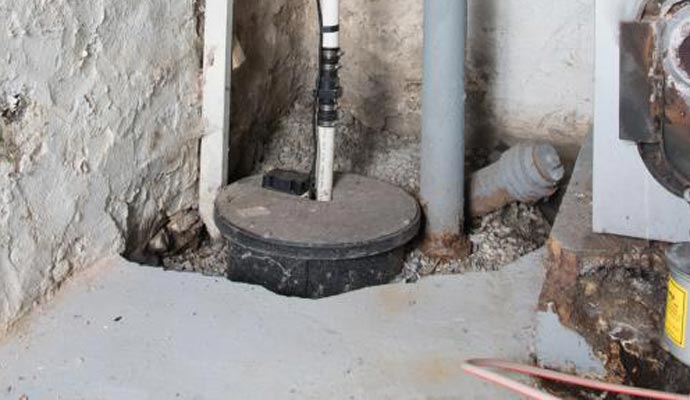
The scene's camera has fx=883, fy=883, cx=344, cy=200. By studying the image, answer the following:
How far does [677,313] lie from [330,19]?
2.92 feet

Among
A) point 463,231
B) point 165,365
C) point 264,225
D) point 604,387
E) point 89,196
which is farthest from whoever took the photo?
point 463,231

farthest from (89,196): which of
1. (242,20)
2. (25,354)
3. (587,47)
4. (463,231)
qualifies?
(587,47)

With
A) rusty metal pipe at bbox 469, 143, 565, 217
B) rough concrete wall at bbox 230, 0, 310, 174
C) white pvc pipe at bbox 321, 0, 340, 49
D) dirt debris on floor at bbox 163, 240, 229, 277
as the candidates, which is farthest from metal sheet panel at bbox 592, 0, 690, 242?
rough concrete wall at bbox 230, 0, 310, 174

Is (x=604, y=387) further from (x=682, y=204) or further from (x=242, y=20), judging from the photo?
(x=242, y=20)

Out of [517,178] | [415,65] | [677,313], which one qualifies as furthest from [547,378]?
[415,65]

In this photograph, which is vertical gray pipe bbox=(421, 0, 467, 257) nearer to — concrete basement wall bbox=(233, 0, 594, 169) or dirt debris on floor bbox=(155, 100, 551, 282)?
dirt debris on floor bbox=(155, 100, 551, 282)

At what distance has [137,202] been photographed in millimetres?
1665

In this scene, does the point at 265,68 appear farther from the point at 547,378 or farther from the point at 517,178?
the point at 547,378

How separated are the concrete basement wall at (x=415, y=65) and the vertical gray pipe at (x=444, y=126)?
27cm

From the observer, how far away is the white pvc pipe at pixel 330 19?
1675 millimetres

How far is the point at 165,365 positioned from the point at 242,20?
837mm

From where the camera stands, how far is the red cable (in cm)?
108

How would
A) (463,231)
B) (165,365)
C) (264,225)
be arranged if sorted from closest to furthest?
1. (165,365)
2. (264,225)
3. (463,231)

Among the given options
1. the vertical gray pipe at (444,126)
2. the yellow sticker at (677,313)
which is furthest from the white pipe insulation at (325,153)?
the yellow sticker at (677,313)
